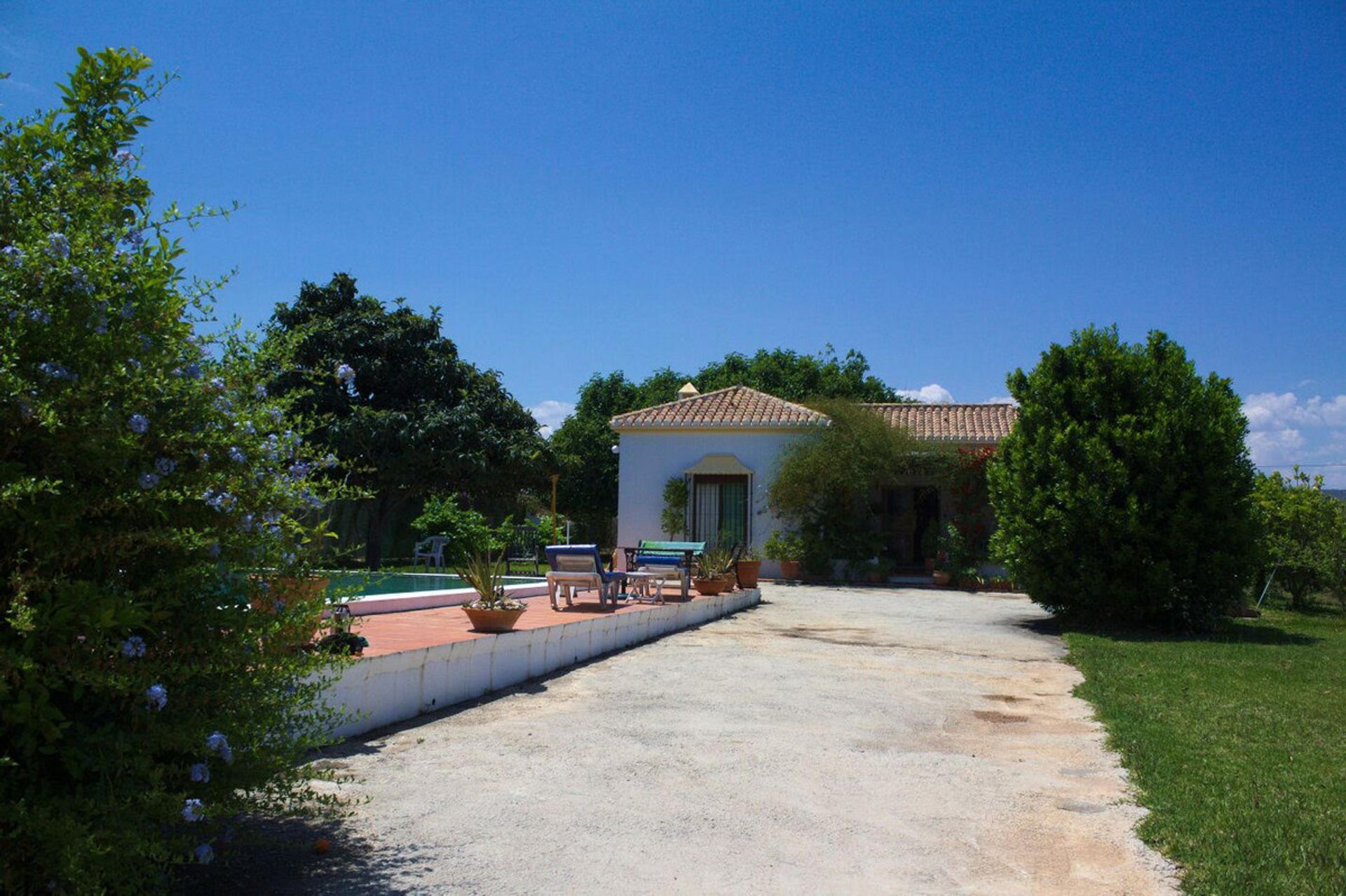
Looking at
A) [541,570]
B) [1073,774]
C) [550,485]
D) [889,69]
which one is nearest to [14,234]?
[1073,774]

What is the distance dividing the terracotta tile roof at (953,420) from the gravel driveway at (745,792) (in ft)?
50.7

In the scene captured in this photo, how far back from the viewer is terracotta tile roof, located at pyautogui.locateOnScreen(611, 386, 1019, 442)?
23.8 m

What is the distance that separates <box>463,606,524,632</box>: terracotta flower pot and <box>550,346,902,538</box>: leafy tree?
28.4m

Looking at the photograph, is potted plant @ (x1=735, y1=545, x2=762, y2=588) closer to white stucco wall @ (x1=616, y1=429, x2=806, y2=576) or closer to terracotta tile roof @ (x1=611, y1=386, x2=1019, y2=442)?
white stucco wall @ (x1=616, y1=429, x2=806, y2=576)

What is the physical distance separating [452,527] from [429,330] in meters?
6.78

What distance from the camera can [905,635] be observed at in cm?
1252

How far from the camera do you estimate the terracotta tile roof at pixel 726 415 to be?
23750 millimetres

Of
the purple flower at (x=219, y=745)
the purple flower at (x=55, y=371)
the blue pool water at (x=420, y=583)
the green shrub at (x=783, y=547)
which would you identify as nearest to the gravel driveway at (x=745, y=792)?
the purple flower at (x=219, y=745)

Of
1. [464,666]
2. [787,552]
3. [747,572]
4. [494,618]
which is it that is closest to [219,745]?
[464,666]

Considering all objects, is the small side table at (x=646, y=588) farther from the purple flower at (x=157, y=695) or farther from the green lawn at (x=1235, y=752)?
the purple flower at (x=157, y=695)

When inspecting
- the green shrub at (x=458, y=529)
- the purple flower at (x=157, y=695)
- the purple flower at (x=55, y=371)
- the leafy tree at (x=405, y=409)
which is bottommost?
the purple flower at (x=157, y=695)

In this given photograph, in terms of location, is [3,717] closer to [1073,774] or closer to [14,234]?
[14,234]

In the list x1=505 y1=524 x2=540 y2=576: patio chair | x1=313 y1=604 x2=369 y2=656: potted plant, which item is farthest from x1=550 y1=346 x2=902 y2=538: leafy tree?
x1=313 y1=604 x2=369 y2=656: potted plant

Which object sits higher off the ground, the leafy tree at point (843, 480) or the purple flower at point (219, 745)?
the leafy tree at point (843, 480)
